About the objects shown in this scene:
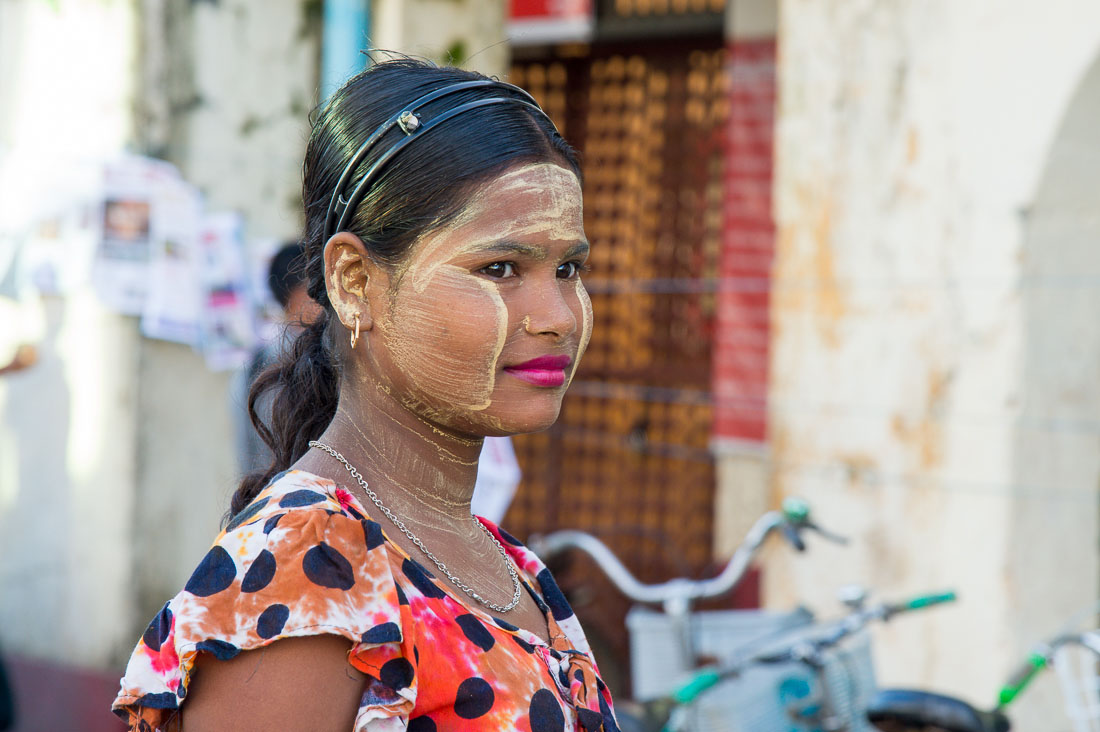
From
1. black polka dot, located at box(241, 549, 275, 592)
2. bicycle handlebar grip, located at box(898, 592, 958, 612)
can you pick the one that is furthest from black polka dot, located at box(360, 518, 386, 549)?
bicycle handlebar grip, located at box(898, 592, 958, 612)

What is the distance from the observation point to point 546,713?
4.05 ft

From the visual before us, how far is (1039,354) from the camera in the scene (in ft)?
12.3

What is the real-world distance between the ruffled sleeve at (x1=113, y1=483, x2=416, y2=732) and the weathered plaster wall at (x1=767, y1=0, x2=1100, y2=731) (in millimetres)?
2993

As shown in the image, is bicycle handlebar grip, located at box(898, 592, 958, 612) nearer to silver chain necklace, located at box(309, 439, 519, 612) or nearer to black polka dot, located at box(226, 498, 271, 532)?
silver chain necklace, located at box(309, 439, 519, 612)

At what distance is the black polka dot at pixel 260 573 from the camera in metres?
1.10

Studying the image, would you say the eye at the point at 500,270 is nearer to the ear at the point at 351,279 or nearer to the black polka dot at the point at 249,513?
the ear at the point at 351,279

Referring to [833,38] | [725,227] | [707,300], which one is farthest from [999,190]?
[707,300]

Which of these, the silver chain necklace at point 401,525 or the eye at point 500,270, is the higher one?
the eye at point 500,270

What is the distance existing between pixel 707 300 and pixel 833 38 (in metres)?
1.97

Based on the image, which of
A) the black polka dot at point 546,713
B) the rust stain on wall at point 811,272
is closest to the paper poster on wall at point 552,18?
the rust stain on wall at point 811,272

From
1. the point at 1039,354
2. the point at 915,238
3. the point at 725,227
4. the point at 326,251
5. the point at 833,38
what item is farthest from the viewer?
the point at 725,227

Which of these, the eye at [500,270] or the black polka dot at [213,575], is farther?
the eye at [500,270]

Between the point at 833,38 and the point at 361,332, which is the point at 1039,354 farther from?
the point at 361,332

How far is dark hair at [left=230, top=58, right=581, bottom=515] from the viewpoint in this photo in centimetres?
128
